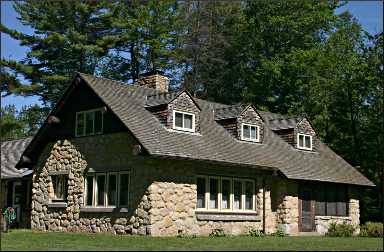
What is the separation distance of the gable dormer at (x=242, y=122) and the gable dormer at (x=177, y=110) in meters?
2.84

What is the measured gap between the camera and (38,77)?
4694cm

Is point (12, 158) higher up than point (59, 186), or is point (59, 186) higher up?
point (12, 158)

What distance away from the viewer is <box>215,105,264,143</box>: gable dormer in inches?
1147

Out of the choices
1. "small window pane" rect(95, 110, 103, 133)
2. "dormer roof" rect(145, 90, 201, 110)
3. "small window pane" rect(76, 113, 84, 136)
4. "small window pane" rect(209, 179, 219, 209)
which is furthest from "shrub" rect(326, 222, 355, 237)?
"small window pane" rect(76, 113, 84, 136)

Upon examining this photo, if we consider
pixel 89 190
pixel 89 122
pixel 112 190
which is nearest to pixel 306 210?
pixel 112 190

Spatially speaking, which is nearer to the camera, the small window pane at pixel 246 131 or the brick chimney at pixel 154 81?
the small window pane at pixel 246 131

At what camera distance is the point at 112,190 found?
2536cm

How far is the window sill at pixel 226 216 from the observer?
25.0m

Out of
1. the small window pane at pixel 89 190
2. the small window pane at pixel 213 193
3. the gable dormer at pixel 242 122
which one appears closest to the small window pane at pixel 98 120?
the small window pane at pixel 89 190

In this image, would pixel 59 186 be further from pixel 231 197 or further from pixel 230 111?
pixel 230 111

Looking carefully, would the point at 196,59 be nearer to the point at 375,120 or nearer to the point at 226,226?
the point at 375,120

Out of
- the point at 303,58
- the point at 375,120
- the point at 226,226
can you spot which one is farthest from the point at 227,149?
the point at 303,58

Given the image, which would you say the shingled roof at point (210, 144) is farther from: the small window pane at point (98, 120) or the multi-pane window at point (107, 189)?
the multi-pane window at point (107, 189)

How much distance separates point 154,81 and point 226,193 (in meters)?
7.57
